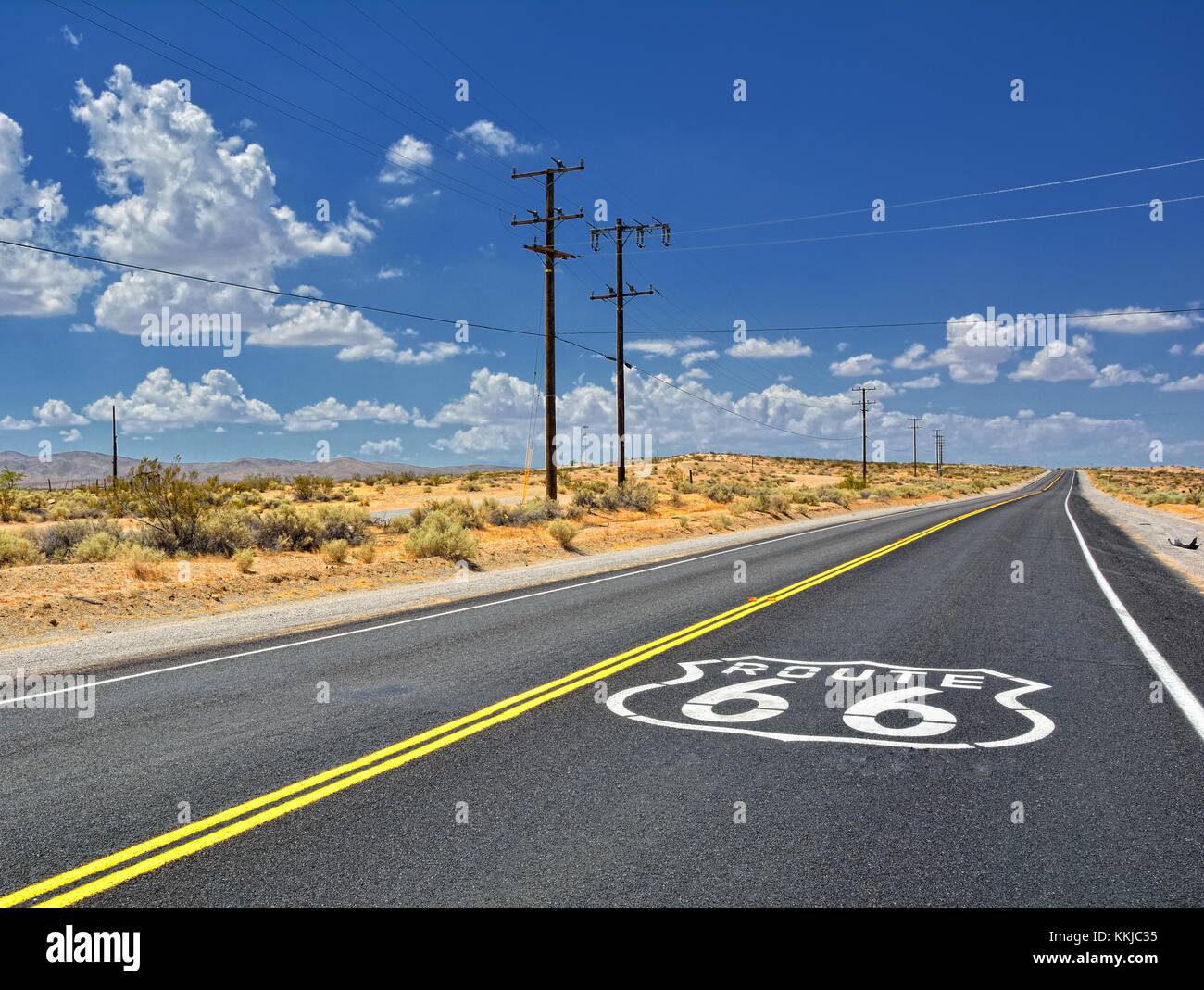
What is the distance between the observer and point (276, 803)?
4.85 meters

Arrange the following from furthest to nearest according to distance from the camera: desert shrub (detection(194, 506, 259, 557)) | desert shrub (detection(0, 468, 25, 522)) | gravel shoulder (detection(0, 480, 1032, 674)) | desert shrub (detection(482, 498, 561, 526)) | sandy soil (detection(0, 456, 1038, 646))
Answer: desert shrub (detection(0, 468, 25, 522))
desert shrub (detection(482, 498, 561, 526))
desert shrub (detection(194, 506, 259, 557))
sandy soil (detection(0, 456, 1038, 646))
gravel shoulder (detection(0, 480, 1032, 674))

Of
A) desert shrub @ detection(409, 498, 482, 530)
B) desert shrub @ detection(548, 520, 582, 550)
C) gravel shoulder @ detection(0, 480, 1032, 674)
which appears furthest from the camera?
desert shrub @ detection(409, 498, 482, 530)

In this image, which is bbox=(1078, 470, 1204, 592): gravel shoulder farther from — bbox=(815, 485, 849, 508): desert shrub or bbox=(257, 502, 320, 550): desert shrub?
bbox=(257, 502, 320, 550): desert shrub

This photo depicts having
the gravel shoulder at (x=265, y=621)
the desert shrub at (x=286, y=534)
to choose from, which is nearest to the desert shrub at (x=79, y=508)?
the desert shrub at (x=286, y=534)

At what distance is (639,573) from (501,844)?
13.6 meters

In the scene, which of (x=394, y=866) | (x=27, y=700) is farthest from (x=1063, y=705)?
(x=27, y=700)

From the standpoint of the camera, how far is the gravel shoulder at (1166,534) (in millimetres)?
18609

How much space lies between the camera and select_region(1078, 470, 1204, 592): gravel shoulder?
18609mm

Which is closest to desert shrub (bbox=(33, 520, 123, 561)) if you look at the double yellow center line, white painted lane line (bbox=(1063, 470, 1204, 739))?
the double yellow center line

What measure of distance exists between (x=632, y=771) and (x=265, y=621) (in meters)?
8.60

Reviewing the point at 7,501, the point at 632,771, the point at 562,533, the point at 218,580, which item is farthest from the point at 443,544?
the point at 7,501

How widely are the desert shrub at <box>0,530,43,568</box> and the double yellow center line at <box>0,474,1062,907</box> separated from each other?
14816mm

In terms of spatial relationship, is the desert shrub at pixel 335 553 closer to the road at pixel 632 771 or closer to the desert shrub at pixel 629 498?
the road at pixel 632 771

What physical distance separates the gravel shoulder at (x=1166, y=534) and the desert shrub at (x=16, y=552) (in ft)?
74.1
